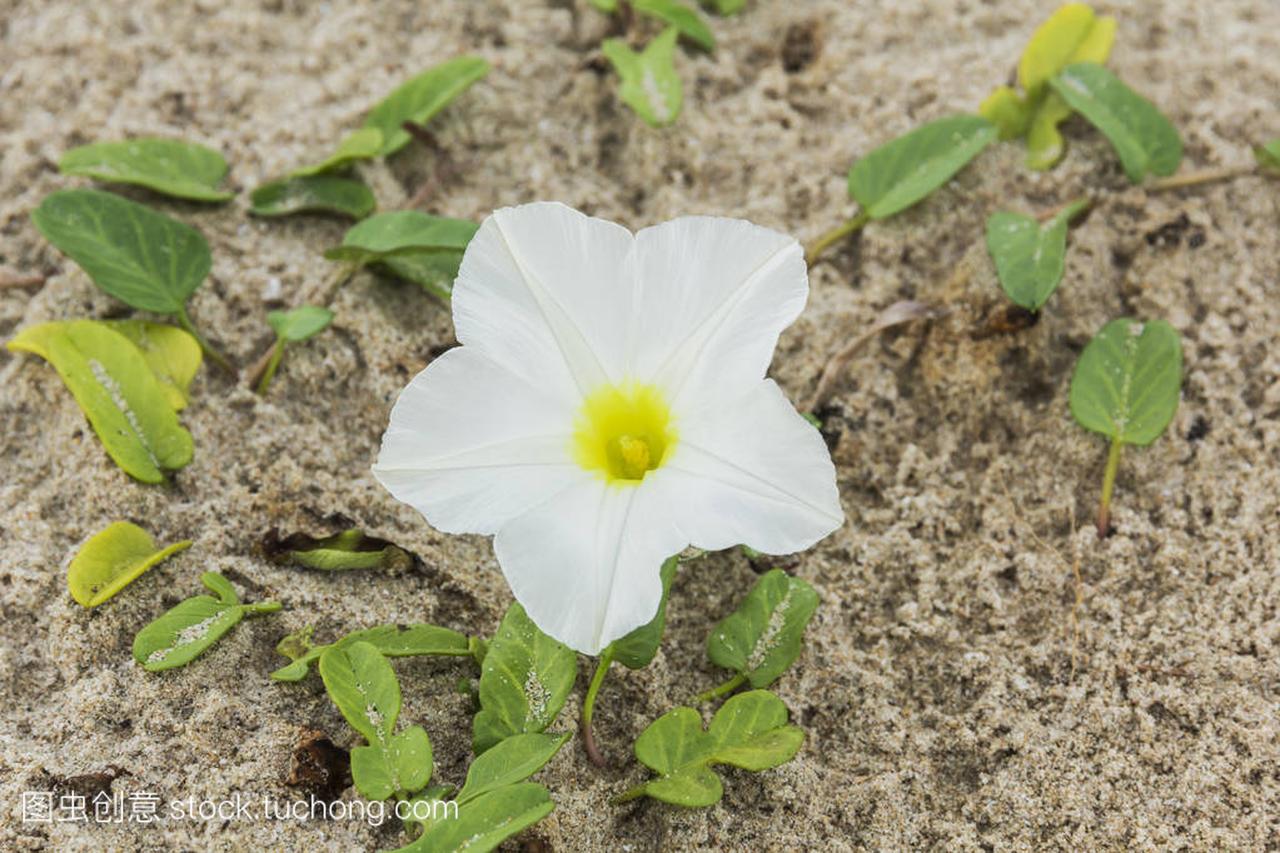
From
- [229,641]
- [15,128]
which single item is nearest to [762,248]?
[229,641]

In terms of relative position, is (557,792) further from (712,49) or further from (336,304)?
(712,49)

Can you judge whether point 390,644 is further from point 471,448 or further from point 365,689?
point 471,448

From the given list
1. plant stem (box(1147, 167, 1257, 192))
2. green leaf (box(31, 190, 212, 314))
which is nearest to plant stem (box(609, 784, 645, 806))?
green leaf (box(31, 190, 212, 314))

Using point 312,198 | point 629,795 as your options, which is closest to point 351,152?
point 312,198

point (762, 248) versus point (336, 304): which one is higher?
point (762, 248)

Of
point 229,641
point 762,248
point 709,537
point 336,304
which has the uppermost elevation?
point 762,248

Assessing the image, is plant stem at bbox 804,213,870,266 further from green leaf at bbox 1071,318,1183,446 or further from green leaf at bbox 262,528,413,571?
green leaf at bbox 262,528,413,571
